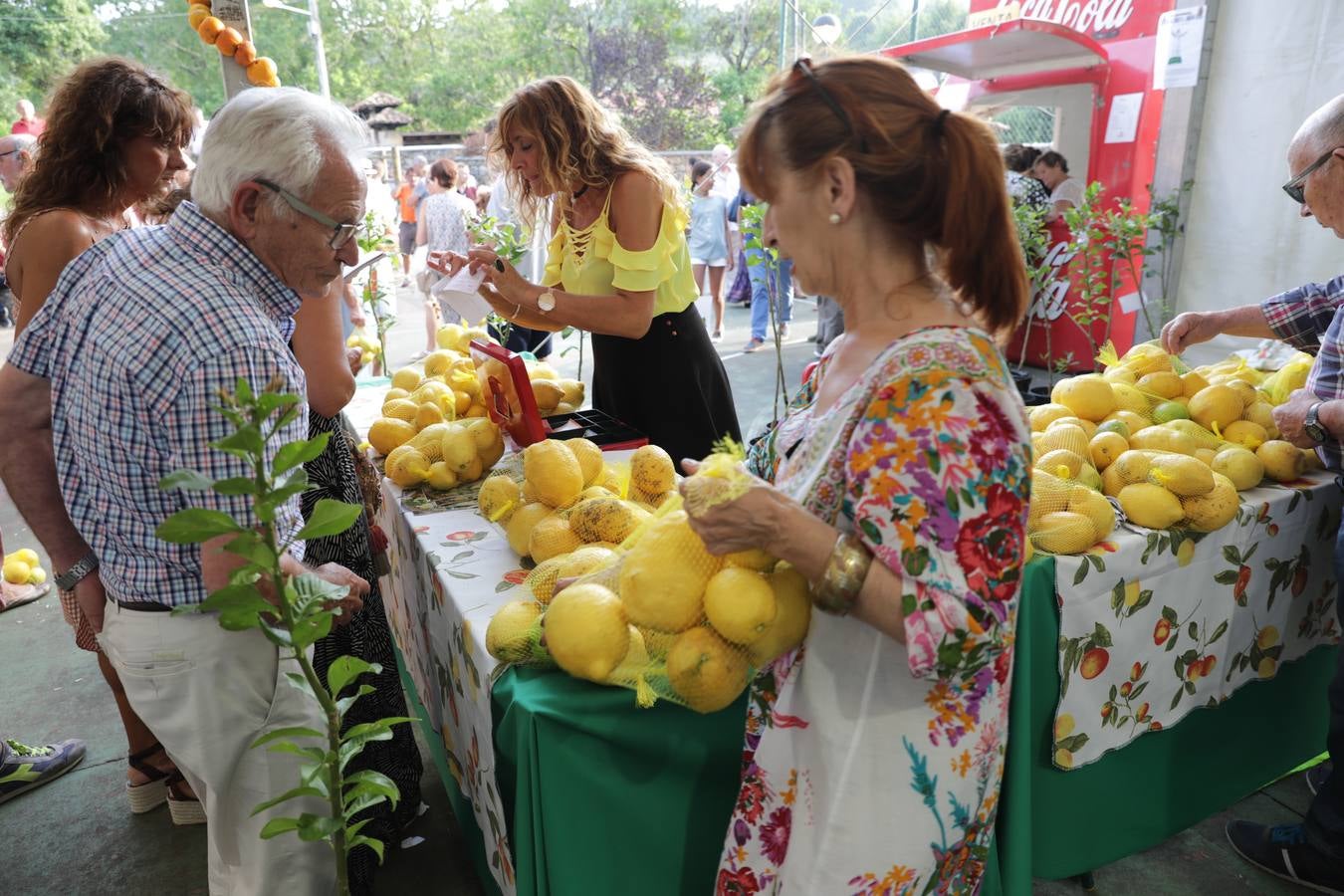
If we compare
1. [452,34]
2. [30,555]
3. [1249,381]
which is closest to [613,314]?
[1249,381]

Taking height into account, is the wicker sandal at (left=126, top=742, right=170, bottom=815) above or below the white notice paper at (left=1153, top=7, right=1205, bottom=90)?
below

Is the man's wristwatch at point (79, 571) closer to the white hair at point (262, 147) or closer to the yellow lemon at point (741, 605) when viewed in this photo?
the white hair at point (262, 147)

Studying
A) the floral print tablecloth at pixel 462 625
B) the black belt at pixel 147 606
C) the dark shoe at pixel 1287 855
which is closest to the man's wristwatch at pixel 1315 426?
the dark shoe at pixel 1287 855

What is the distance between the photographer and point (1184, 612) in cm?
200

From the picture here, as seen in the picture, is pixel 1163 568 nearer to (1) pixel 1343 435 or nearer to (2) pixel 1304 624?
(1) pixel 1343 435

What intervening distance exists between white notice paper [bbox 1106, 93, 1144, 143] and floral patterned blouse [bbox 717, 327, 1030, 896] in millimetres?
6416

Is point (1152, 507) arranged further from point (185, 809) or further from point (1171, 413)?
point (185, 809)

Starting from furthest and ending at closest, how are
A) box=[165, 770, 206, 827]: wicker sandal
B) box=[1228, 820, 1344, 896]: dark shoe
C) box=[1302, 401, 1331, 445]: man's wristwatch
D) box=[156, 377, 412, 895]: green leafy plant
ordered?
box=[165, 770, 206, 827]: wicker sandal < box=[1228, 820, 1344, 896]: dark shoe < box=[1302, 401, 1331, 445]: man's wristwatch < box=[156, 377, 412, 895]: green leafy plant

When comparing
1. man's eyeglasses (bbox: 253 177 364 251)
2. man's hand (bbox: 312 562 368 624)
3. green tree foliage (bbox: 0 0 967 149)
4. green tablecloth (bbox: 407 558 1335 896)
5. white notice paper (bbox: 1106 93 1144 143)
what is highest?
green tree foliage (bbox: 0 0 967 149)

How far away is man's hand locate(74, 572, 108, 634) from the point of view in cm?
165

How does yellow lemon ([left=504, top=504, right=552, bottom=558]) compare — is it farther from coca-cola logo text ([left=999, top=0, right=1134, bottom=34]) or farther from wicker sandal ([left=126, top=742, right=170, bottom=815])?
coca-cola logo text ([left=999, top=0, right=1134, bottom=34])

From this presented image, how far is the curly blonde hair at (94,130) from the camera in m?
2.04

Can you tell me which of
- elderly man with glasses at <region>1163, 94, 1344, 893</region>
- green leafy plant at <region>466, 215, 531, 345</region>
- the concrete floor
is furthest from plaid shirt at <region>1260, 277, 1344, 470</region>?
green leafy plant at <region>466, 215, 531, 345</region>

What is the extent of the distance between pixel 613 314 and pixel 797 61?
1.43 meters
